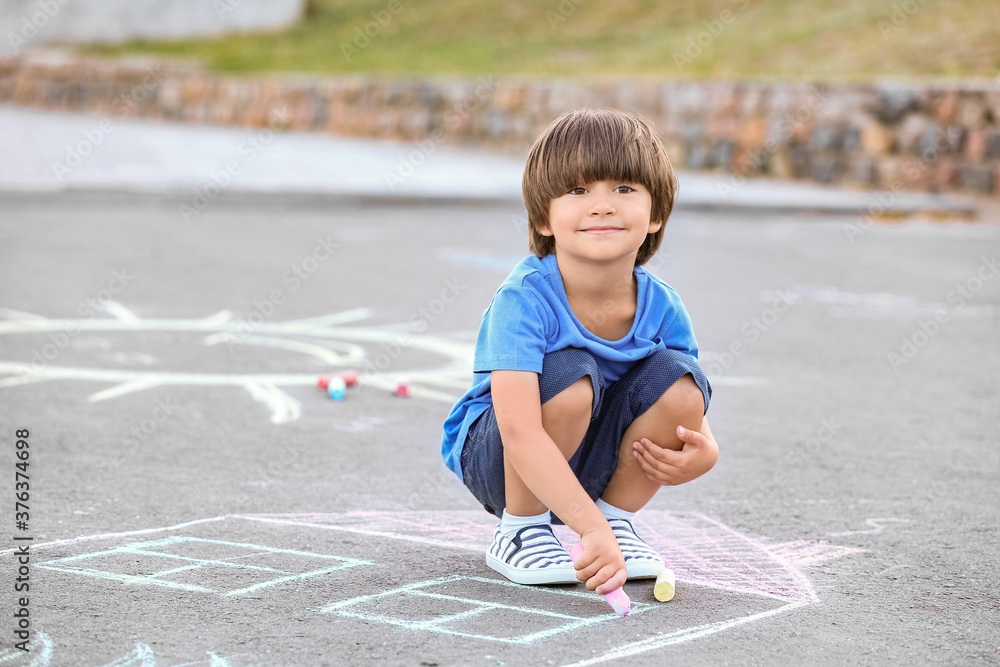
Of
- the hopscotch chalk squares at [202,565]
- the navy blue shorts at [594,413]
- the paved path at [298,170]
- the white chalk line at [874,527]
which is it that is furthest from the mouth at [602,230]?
the paved path at [298,170]

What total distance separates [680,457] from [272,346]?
9.44 ft

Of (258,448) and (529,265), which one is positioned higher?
(529,265)

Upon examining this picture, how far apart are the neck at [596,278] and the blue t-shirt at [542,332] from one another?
0.02m

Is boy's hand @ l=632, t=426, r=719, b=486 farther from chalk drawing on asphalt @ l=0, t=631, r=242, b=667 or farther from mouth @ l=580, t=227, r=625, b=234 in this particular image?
chalk drawing on asphalt @ l=0, t=631, r=242, b=667

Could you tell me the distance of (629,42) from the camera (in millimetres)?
19328

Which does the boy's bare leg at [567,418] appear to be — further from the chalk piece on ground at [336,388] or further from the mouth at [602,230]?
the chalk piece on ground at [336,388]

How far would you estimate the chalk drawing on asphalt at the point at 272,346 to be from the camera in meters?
4.36

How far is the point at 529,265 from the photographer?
8.51 feet

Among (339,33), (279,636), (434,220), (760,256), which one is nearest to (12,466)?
(279,636)

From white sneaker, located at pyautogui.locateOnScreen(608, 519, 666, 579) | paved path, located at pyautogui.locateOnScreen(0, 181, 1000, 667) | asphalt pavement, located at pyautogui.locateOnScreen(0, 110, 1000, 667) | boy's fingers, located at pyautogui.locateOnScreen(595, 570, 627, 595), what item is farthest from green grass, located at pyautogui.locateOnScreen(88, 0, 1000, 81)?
boy's fingers, located at pyautogui.locateOnScreen(595, 570, 627, 595)

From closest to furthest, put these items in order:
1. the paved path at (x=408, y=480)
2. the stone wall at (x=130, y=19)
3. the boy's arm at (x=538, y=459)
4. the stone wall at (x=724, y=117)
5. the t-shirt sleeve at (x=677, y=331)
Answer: the paved path at (x=408, y=480), the boy's arm at (x=538, y=459), the t-shirt sleeve at (x=677, y=331), the stone wall at (x=724, y=117), the stone wall at (x=130, y=19)

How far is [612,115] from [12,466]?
1913 mm

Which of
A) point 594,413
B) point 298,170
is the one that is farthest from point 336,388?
point 298,170

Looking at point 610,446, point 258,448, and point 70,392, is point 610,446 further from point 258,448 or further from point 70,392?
point 70,392
